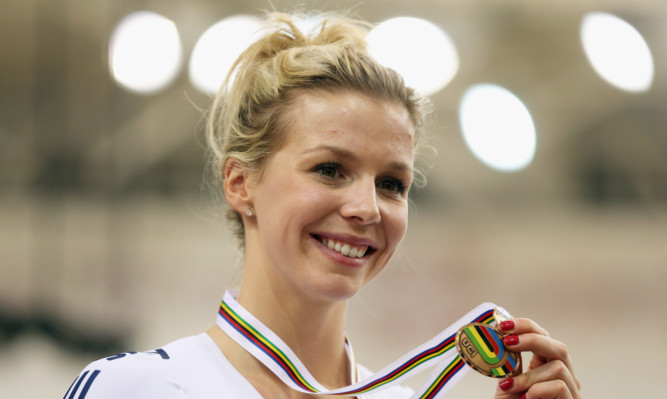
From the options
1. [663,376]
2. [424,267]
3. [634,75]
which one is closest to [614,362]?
[663,376]

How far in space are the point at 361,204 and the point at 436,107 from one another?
4.26 meters

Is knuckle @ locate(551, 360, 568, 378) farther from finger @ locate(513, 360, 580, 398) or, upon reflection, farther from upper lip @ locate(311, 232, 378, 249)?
upper lip @ locate(311, 232, 378, 249)

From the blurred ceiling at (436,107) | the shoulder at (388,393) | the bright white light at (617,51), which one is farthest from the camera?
the bright white light at (617,51)

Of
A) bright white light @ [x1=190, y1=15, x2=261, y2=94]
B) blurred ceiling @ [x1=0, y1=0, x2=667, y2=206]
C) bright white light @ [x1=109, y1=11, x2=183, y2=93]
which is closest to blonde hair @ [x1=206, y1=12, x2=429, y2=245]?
blurred ceiling @ [x1=0, y1=0, x2=667, y2=206]

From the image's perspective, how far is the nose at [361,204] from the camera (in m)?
1.48

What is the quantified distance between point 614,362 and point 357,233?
440cm

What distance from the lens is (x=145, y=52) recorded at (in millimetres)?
5090

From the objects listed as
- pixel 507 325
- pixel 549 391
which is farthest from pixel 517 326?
pixel 549 391

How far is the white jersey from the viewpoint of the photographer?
4.51 ft

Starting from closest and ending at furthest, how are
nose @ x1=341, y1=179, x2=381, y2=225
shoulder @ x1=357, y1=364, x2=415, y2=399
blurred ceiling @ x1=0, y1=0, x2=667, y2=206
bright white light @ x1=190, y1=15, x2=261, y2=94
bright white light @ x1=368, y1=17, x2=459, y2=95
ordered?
nose @ x1=341, y1=179, x2=381, y2=225 → shoulder @ x1=357, y1=364, x2=415, y2=399 → bright white light @ x1=368, y1=17, x2=459, y2=95 → bright white light @ x1=190, y1=15, x2=261, y2=94 → blurred ceiling @ x1=0, y1=0, x2=667, y2=206

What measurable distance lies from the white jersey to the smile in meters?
0.34

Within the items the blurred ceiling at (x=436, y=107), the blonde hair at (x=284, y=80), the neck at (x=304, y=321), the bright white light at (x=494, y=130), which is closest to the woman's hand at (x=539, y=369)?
the neck at (x=304, y=321)

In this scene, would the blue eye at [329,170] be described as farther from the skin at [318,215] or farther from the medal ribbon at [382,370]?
the medal ribbon at [382,370]

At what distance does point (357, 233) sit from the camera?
1.50 m
